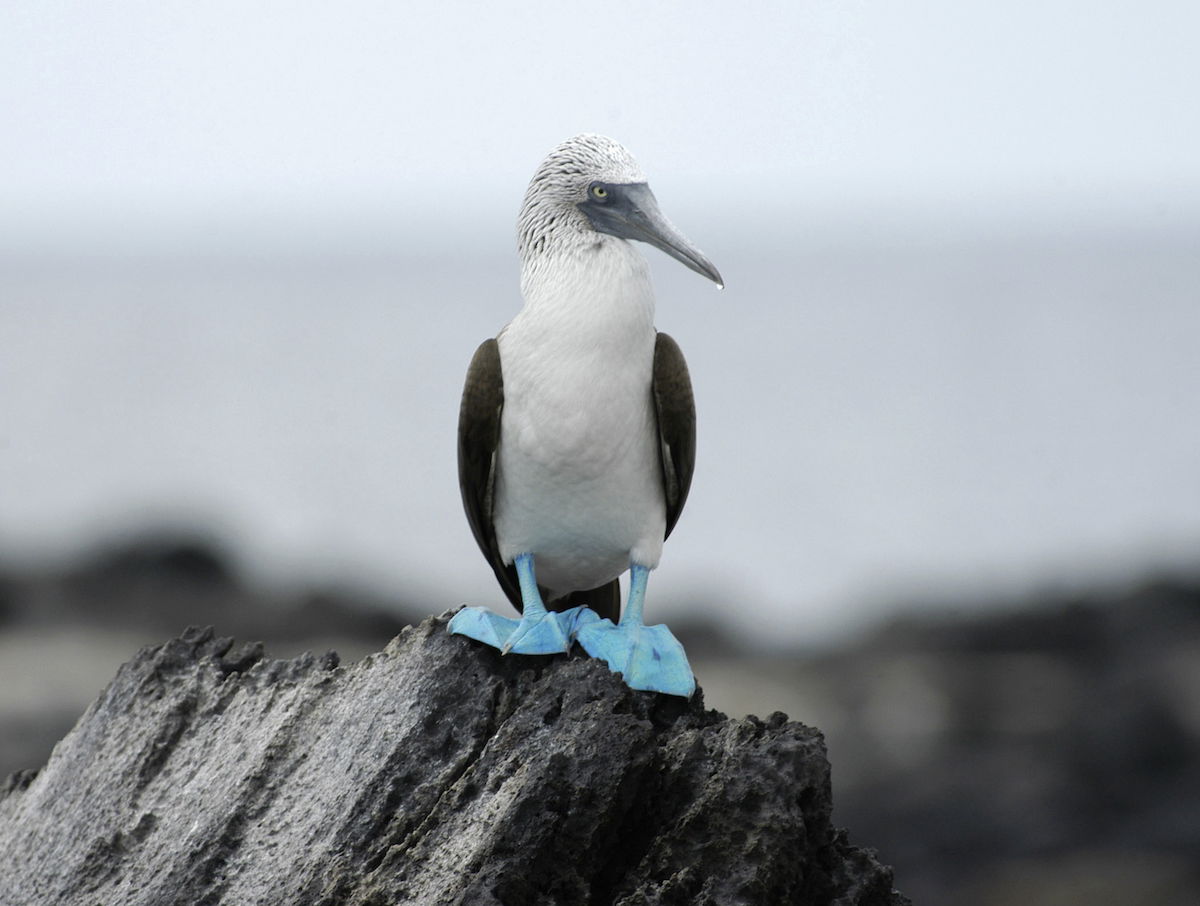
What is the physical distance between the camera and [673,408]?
222 inches

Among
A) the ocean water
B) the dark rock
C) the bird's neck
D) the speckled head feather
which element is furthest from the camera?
the ocean water

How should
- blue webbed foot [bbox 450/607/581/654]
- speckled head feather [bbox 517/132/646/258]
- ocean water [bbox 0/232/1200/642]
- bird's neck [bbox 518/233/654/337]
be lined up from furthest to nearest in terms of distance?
ocean water [bbox 0/232/1200/642] < speckled head feather [bbox 517/132/646/258] < bird's neck [bbox 518/233/654/337] < blue webbed foot [bbox 450/607/581/654]

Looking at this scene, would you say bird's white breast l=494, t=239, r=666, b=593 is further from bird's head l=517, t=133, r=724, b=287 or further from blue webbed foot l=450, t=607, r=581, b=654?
blue webbed foot l=450, t=607, r=581, b=654

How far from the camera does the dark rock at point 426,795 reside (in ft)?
14.8

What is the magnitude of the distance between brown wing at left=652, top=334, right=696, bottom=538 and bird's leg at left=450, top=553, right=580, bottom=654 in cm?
73

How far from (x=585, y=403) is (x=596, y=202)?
0.75 m

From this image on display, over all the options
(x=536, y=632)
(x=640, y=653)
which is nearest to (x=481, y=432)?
(x=536, y=632)

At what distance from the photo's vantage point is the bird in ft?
18.0

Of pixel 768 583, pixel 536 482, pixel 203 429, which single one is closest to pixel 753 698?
pixel 536 482

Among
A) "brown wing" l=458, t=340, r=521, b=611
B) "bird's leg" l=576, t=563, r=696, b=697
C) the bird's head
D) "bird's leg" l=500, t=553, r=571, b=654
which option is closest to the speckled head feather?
the bird's head

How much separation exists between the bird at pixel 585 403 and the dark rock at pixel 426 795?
443 millimetres

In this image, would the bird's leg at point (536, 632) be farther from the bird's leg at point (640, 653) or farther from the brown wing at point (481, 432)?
the brown wing at point (481, 432)

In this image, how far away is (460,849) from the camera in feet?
14.9

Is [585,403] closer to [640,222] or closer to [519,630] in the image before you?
[640,222]
